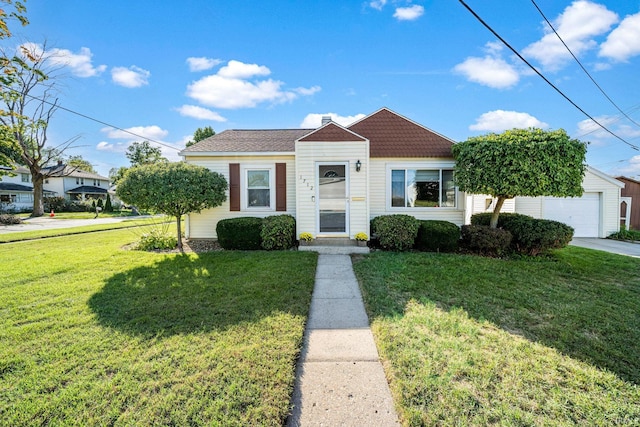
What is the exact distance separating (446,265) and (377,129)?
519 cm

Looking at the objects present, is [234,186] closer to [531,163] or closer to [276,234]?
[276,234]

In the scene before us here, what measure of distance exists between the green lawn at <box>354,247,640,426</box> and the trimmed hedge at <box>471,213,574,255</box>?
52.3 inches

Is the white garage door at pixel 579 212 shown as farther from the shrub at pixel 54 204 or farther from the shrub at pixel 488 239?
the shrub at pixel 54 204

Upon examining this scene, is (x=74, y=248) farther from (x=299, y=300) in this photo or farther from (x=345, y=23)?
(x=345, y=23)

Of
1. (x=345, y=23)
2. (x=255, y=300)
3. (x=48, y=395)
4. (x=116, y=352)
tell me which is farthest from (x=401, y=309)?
(x=345, y=23)

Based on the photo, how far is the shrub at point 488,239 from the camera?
7.46m

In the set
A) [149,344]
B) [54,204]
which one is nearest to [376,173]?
[149,344]

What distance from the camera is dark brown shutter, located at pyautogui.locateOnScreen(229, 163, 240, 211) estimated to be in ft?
30.1

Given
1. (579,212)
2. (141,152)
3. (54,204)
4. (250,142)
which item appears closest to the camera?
(250,142)

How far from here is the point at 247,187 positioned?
30.5ft

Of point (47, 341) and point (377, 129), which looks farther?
point (377, 129)

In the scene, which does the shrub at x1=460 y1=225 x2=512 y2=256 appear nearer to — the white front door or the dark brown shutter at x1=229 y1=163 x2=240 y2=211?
the white front door

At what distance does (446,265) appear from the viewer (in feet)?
21.0

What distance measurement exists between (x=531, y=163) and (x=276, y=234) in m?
7.00
